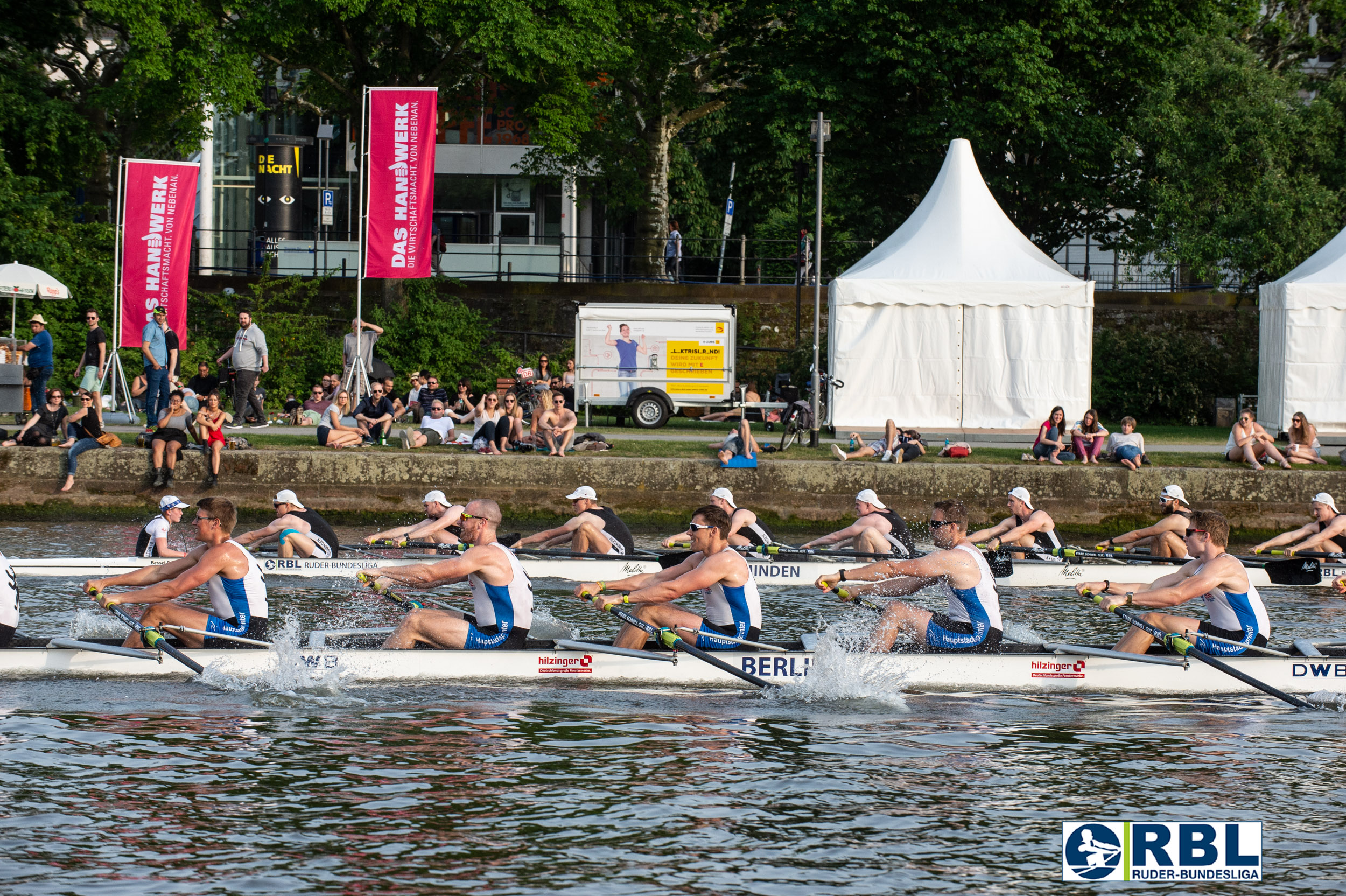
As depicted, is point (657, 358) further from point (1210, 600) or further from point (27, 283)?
point (1210, 600)

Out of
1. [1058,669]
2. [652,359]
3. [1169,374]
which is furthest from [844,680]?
[1169,374]

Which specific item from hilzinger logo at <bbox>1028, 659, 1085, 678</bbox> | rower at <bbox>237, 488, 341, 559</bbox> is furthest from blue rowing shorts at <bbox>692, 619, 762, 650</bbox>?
rower at <bbox>237, 488, 341, 559</bbox>

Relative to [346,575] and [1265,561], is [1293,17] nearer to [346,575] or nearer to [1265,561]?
[1265,561]

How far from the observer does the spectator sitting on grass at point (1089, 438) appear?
2325cm

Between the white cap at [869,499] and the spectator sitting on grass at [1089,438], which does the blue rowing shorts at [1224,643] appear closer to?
the white cap at [869,499]

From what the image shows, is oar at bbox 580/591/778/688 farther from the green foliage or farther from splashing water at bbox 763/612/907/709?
Answer: the green foliage

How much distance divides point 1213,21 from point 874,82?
770 cm

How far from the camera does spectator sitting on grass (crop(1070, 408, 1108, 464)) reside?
76.3 ft

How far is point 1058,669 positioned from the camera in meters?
11.8

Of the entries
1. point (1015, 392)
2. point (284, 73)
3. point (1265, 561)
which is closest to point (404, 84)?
point (284, 73)

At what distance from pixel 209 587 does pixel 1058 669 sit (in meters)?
6.66

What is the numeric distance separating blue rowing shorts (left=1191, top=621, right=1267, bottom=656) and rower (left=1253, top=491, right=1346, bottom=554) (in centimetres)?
548

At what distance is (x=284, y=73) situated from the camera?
1426 inches

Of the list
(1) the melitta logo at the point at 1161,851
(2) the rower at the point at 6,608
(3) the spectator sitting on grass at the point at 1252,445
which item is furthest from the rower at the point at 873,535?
(2) the rower at the point at 6,608
